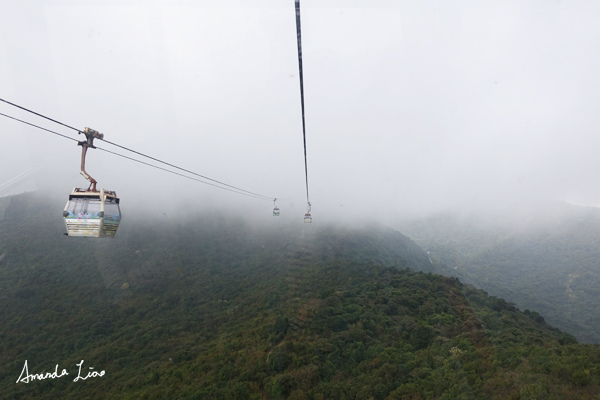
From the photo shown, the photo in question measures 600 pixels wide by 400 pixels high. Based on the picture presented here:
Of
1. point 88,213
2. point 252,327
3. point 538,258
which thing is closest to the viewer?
point 88,213

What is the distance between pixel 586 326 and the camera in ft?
182

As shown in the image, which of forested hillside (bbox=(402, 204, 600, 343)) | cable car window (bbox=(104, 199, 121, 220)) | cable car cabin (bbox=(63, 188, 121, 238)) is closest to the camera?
cable car cabin (bbox=(63, 188, 121, 238))

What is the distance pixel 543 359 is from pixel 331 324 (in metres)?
19.3

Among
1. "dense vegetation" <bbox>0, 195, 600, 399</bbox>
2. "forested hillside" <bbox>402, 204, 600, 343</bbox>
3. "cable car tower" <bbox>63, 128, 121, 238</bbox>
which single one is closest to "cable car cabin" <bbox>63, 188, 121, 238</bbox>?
"cable car tower" <bbox>63, 128, 121, 238</bbox>

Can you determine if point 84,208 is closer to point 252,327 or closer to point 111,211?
point 111,211

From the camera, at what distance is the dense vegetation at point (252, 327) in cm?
1975

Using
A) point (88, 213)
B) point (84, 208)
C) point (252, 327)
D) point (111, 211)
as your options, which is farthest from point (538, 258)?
point (84, 208)

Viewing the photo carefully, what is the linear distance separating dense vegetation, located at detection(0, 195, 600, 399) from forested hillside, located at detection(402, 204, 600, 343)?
37740 millimetres

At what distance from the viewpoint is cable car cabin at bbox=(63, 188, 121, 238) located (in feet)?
31.4

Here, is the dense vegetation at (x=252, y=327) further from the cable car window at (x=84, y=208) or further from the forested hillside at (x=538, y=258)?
the forested hillside at (x=538, y=258)

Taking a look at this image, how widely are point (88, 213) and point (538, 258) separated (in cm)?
13324

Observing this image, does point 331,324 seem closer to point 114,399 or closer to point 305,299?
point 305,299

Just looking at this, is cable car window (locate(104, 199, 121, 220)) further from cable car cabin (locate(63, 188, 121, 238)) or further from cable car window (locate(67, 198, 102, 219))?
cable car window (locate(67, 198, 102, 219))

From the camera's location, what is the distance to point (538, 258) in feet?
333
